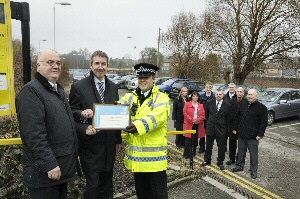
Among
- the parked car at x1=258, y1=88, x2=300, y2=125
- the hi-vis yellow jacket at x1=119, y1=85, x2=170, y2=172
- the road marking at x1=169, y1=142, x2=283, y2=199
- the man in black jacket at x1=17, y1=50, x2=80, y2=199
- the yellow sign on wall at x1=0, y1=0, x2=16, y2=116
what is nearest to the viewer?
the man in black jacket at x1=17, y1=50, x2=80, y2=199

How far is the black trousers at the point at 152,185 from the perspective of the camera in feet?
12.5

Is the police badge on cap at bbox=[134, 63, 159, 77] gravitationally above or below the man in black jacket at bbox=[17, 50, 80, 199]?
above

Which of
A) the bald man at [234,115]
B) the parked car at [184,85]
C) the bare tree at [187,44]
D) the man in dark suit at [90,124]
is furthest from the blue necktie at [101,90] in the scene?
the bare tree at [187,44]

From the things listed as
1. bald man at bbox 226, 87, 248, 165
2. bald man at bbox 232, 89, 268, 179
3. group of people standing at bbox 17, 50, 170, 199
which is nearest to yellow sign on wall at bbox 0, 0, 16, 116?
group of people standing at bbox 17, 50, 170, 199

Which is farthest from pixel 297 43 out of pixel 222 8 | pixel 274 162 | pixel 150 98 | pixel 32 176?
pixel 32 176

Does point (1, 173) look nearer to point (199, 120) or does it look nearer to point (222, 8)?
point (199, 120)

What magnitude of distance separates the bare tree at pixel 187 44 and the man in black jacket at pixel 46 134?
28600mm

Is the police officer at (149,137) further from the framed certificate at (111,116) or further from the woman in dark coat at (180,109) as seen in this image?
the woman in dark coat at (180,109)

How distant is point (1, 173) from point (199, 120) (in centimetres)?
491

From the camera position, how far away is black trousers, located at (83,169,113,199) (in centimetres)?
370

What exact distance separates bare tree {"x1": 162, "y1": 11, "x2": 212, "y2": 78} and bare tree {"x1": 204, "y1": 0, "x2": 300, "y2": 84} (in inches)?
210

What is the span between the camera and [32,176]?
2895mm

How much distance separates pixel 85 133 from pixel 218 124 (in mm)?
4224

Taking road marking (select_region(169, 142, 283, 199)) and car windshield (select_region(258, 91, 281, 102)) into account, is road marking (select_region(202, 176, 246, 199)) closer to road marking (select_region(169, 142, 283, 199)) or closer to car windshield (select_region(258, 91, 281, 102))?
road marking (select_region(169, 142, 283, 199))
